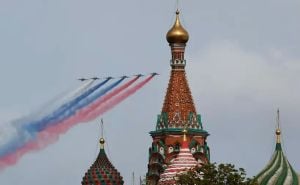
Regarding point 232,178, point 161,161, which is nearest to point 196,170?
point 232,178

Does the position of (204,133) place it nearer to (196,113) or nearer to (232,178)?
(196,113)

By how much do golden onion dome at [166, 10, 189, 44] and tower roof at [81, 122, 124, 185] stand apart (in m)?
→ 8.49

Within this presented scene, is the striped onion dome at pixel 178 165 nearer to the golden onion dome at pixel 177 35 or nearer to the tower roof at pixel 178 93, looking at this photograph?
the tower roof at pixel 178 93

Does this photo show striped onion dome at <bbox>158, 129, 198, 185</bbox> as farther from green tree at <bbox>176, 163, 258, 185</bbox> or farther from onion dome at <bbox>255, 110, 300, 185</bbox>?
green tree at <bbox>176, 163, 258, 185</bbox>

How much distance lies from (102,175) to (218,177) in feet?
126

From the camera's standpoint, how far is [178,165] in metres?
134

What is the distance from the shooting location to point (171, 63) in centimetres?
14438

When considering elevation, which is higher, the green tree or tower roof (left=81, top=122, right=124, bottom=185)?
tower roof (left=81, top=122, right=124, bottom=185)

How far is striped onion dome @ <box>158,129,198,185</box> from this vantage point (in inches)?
5236

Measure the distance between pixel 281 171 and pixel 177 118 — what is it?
8794 millimetres

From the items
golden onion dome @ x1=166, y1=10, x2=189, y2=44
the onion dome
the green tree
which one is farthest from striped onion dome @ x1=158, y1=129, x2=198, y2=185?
the green tree

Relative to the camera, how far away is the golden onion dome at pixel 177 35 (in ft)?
469

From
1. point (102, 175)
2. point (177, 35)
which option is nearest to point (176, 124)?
point (177, 35)

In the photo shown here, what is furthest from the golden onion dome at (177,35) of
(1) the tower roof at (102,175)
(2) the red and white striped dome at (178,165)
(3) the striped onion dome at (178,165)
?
(2) the red and white striped dome at (178,165)
